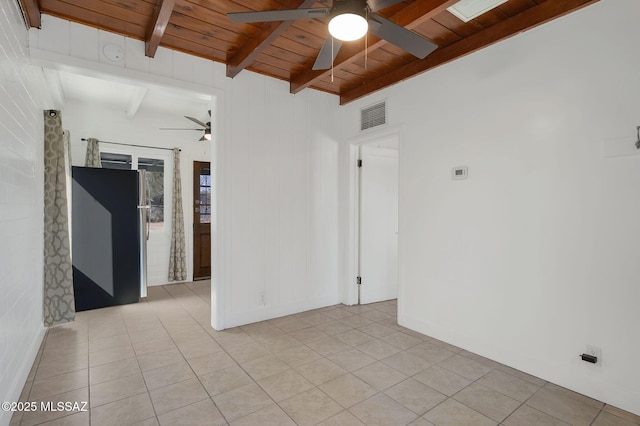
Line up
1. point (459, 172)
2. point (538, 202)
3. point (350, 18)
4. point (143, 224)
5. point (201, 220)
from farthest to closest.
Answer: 1. point (201, 220)
2. point (143, 224)
3. point (459, 172)
4. point (538, 202)
5. point (350, 18)

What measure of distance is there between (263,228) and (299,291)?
94 cm

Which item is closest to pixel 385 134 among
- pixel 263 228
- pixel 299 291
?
pixel 263 228

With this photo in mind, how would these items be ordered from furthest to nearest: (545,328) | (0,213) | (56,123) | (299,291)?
(299,291) < (56,123) < (545,328) < (0,213)

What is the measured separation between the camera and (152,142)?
5395 millimetres

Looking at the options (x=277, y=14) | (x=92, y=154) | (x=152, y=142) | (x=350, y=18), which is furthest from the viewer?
(x=152, y=142)

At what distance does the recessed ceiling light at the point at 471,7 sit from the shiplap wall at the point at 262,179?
2017 millimetres

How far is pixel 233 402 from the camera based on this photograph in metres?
2.17

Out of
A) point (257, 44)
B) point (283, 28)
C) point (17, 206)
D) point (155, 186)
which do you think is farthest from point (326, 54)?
point (155, 186)

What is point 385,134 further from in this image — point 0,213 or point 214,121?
point 0,213

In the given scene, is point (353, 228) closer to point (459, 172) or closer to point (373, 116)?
point (373, 116)

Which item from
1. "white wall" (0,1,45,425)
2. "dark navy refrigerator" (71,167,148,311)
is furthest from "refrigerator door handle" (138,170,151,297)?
"white wall" (0,1,45,425)

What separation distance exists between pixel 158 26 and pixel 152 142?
10.5ft

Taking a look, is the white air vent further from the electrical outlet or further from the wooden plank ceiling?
the electrical outlet

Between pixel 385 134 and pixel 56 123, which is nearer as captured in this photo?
pixel 56 123
